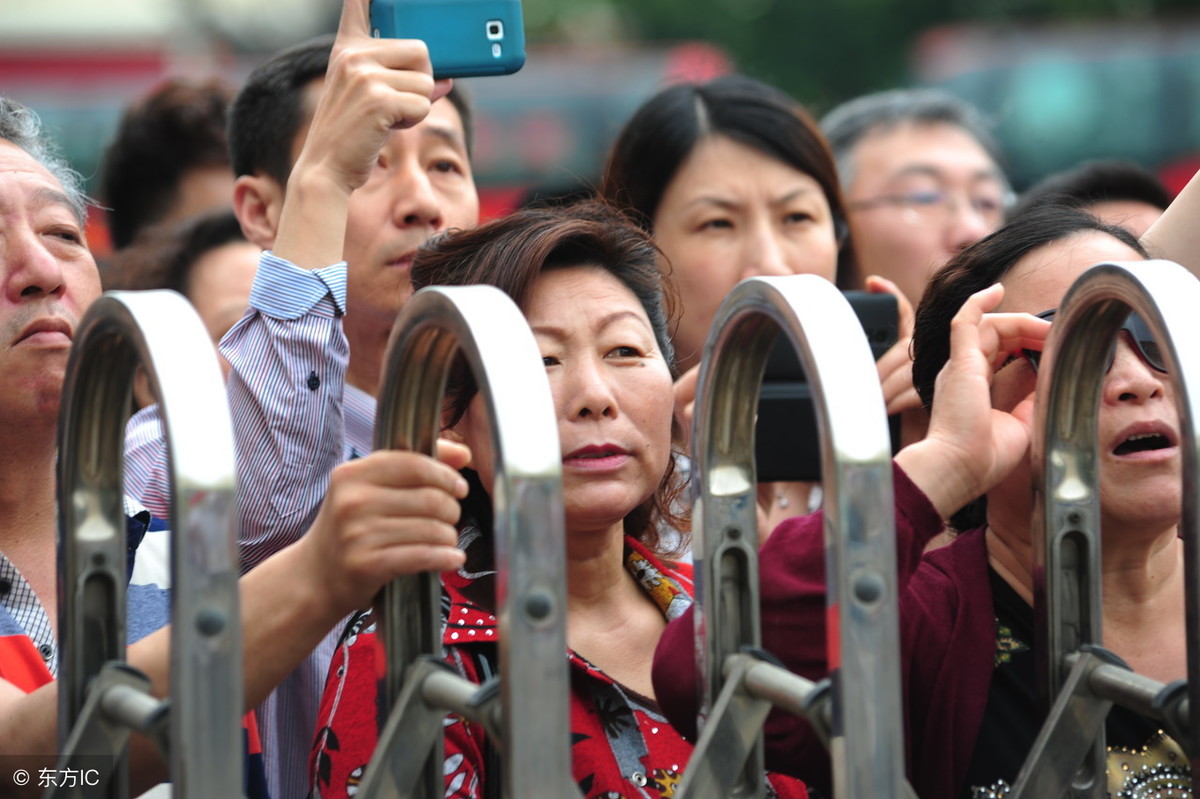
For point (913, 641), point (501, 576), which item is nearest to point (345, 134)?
point (913, 641)

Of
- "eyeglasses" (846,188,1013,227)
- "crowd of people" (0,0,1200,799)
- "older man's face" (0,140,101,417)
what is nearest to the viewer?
"crowd of people" (0,0,1200,799)

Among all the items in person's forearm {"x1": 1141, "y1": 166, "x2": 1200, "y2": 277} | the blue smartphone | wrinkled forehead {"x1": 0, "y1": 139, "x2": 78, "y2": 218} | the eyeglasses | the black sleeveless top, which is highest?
the blue smartphone

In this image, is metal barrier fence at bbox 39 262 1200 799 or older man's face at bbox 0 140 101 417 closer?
metal barrier fence at bbox 39 262 1200 799

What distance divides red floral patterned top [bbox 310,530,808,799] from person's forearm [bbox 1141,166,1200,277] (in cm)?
96

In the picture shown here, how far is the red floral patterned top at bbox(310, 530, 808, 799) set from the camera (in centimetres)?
181

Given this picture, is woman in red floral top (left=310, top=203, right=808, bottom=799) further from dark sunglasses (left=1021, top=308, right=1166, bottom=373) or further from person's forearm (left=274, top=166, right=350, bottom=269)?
dark sunglasses (left=1021, top=308, right=1166, bottom=373)

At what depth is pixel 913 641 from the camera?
1947 mm

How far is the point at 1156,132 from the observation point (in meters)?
14.9

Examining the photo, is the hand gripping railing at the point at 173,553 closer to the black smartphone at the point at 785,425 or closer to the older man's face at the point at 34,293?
the older man's face at the point at 34,293

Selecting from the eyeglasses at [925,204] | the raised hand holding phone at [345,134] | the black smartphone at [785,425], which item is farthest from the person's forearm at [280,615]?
the eyeglasses at [925,204]

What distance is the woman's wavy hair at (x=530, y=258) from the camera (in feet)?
7.22

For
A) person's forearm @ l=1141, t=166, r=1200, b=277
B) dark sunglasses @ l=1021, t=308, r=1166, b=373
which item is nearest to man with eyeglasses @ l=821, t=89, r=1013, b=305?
person's forearm @ l=1141, t=166, r=1200, b=277

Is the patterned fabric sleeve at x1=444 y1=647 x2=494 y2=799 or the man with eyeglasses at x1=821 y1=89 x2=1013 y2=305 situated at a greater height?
the man with eyeglasses at x1=821 y1=89 x2=1013 y2=305

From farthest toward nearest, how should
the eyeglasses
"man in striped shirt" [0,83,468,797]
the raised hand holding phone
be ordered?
1. the eyeglasses
2. the raised hand holding phone
3. "man in striped shirt" [0,83,468,797]
